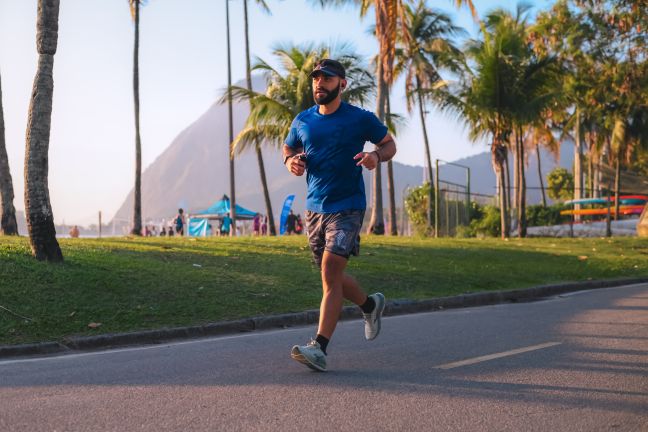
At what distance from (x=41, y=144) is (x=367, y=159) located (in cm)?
702

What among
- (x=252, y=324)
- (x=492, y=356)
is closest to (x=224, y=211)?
(x=252, y=324)

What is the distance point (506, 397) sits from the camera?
15.8ft

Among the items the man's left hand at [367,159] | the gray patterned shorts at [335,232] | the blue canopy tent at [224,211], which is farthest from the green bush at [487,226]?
the man's left hand at [367,159]

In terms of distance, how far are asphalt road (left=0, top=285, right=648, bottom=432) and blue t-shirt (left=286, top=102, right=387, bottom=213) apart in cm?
125

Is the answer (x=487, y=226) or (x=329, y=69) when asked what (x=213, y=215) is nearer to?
(x=487, y=226)

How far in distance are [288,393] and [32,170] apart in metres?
7.26

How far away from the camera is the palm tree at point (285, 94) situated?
29031 millimetres

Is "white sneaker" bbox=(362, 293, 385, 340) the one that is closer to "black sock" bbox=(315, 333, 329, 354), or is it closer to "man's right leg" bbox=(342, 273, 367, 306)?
"man's right leg" bbox=(342, 273, 367, 306)

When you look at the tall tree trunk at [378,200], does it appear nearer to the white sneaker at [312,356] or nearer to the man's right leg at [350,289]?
the man's right leg at [350,289]

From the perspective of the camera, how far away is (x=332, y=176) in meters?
5.68

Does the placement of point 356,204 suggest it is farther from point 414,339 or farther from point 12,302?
point 12,302

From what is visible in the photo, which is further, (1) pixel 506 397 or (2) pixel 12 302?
(2) pixel 12 302

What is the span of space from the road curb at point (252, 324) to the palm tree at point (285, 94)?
17479 millimetres

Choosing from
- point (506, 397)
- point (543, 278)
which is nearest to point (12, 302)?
point (506, 397)
